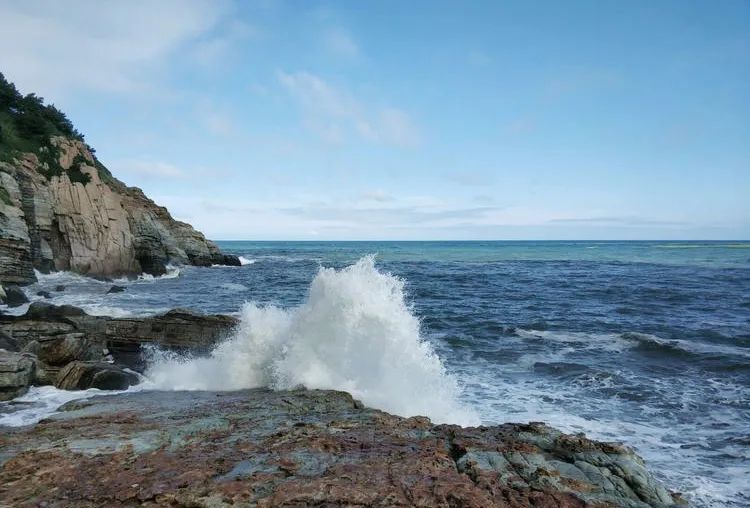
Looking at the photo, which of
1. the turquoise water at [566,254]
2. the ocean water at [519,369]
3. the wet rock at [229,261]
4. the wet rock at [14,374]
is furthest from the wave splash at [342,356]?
the wet rock at [229,261]

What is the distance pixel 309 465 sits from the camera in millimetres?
5320

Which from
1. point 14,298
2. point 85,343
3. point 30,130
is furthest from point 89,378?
point 30,130

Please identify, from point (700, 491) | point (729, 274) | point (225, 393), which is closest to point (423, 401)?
point (225, 393)

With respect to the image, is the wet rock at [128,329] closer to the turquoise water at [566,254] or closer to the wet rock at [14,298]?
the wet rock at [14,298]

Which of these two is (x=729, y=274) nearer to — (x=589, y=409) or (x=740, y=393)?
(x=740, y=393)

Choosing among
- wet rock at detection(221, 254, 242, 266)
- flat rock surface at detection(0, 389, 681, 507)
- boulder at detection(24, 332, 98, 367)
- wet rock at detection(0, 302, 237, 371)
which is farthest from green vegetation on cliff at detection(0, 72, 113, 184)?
flat rock surface at detection(0, 389, 681, 507)

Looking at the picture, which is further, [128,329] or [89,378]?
[128,329]

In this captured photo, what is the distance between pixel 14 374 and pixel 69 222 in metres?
28.0

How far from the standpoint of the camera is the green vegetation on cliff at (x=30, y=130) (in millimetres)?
34656

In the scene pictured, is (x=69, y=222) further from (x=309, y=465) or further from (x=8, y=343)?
(x=309, y=465)

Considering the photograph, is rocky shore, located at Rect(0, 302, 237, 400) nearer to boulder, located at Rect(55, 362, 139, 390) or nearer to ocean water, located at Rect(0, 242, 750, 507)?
boulder, located at Rect(55, 362, 139, 390)

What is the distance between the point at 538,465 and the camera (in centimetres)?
548

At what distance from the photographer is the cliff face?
→ 83.9 ft

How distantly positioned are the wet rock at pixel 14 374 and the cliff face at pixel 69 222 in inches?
715
